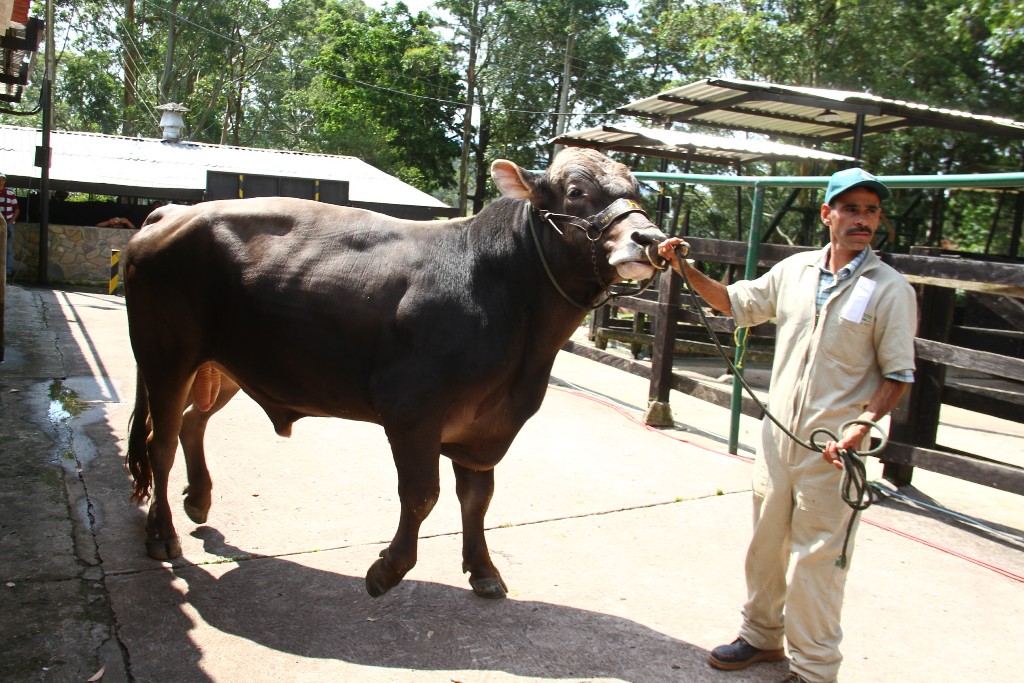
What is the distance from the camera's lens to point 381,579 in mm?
3660

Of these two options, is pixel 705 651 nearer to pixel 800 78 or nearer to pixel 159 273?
pixel 159 273

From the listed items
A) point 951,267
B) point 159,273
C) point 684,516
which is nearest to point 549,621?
point 684,516

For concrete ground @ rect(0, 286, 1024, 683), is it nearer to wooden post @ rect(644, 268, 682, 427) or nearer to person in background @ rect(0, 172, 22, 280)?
wooden post @ rect(644, 268, 682, 427)

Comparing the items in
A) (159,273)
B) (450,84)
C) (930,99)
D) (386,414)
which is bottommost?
(386,414)

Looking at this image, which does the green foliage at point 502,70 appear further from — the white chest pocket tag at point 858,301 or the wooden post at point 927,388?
the white chest pocket tag at point 858,301

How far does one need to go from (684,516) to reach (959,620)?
1.56 meters

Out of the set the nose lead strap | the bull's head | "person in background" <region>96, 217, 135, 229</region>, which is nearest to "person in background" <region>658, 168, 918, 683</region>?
the bull's head

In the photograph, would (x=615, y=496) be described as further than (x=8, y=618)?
Yes

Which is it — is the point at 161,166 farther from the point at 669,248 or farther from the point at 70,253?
the point at 669,248

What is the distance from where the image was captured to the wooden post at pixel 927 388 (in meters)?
5.59

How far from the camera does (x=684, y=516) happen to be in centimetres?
509

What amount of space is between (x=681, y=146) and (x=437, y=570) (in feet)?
28.1

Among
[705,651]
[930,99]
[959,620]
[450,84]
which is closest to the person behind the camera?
[705,651]

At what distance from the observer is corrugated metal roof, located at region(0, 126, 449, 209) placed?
1934 cm
